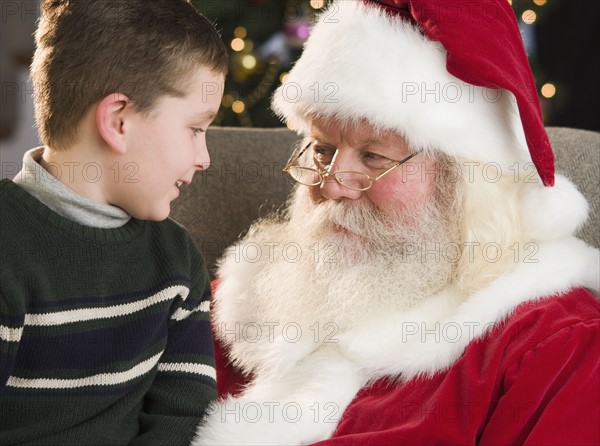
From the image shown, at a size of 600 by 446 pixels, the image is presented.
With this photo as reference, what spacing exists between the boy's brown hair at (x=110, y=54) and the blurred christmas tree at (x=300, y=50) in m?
2.51

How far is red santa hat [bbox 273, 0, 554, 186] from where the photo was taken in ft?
5.00

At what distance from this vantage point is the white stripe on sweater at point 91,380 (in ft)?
4.24

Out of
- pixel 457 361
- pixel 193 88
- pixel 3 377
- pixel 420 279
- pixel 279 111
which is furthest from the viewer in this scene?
pixel 279 111

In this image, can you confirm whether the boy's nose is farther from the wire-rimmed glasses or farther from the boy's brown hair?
the wire-rimmed glasses

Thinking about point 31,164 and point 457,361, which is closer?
point 31,164

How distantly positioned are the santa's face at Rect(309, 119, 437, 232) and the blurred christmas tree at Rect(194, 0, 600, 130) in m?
2.26

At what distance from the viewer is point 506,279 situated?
153cm

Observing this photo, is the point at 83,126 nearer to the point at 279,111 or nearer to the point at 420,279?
the point at 279,111

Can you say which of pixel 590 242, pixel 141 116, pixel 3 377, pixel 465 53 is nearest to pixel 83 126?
pixel 141 116

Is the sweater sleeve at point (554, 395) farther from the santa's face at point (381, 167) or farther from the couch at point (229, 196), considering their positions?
the couch at point (229, 196)

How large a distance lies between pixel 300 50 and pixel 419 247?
2.63m

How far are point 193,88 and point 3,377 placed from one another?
1.89ft

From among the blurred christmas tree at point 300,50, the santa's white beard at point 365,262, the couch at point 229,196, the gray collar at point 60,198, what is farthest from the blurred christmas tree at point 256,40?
the gray collar at point 60,198

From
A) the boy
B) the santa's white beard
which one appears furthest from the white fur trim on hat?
the boy
